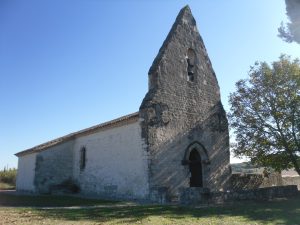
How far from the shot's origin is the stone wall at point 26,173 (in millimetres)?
24531

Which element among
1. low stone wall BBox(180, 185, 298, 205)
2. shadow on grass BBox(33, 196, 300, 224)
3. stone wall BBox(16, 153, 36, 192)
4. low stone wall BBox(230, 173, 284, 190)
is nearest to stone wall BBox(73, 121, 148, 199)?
low stone wall BBox(180, 185, 298, 205)

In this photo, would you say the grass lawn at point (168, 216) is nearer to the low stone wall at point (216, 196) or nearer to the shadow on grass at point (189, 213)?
the shadow on grass at point (189, 213)

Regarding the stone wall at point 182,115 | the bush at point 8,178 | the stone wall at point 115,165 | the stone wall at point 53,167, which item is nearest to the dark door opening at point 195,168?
the stone wall at point 182,115

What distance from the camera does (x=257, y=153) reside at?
788 inches

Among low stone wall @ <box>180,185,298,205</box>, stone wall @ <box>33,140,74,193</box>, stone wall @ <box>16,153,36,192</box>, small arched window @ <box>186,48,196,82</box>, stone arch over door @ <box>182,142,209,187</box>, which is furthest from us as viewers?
stone wall @ <box>16,153,36,192</box>

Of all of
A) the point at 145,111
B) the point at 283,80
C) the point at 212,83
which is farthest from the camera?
the point at 212,83

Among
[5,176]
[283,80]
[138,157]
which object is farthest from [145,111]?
[5,176]

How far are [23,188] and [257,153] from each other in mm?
18444

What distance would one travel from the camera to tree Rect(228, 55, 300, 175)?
62.1ft

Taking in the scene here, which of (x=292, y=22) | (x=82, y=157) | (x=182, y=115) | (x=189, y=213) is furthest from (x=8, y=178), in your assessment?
(x=292, y=22)

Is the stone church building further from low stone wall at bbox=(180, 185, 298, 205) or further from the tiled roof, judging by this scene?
low stone wall at bbox=(180, 185, 298, 205)

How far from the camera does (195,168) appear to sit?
20188mm

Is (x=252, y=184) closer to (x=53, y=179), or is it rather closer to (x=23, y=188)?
(x=53, y=179)

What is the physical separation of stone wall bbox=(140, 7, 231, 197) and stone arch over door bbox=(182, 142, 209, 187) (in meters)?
0.06
